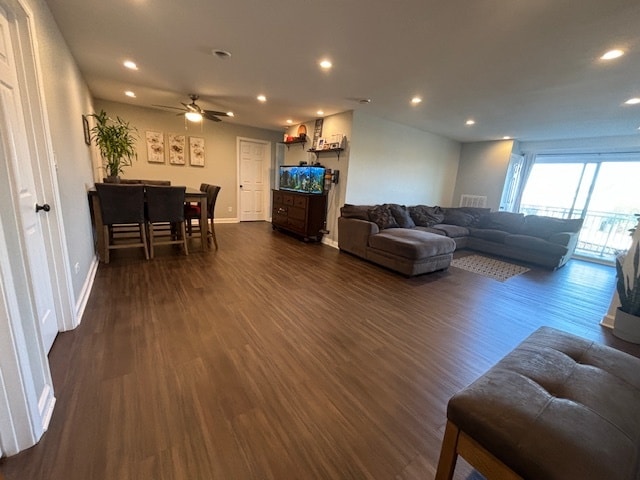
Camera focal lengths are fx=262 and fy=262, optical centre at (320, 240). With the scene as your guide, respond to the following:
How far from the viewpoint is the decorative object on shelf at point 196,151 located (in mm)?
5883

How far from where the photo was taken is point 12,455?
3.63ft

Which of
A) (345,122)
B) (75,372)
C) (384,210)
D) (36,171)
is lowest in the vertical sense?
(75,372)

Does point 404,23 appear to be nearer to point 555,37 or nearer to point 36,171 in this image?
point 555,37

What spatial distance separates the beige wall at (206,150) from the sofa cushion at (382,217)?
368 cm

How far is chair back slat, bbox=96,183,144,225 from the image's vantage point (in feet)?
10.5

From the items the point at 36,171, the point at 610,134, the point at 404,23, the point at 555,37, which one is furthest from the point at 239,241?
the point at 610,134

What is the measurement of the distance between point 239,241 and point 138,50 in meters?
2.96

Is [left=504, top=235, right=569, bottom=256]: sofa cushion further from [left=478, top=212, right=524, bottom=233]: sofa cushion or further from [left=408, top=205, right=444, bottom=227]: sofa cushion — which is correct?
[left=408, top=205, right=444, bottom=227]: sofa cushion

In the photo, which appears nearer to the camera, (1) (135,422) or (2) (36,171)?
(1) (135,422)

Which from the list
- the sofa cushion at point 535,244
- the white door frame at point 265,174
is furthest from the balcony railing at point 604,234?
the white door frame at point 265,174

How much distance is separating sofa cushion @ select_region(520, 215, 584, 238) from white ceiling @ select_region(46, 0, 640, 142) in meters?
1.62

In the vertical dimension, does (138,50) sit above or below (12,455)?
above

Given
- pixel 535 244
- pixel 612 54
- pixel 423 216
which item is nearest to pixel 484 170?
pixel 423 216

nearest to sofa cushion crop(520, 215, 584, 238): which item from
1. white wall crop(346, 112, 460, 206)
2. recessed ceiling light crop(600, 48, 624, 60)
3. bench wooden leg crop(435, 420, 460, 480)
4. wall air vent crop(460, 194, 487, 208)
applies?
wall air vent crop(460, 194, 487, 208)
